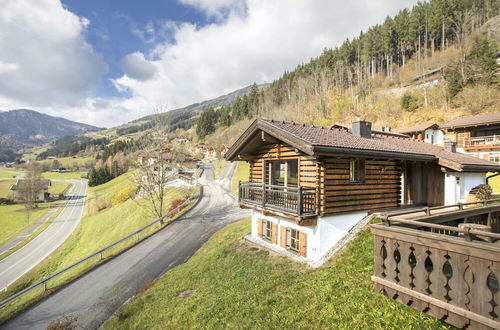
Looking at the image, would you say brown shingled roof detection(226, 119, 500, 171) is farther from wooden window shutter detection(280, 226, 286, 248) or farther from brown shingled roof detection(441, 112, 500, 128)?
brown shingled roof detection(441, 112, 500, 128)

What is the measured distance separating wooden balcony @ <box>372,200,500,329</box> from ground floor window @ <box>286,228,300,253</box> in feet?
18.7

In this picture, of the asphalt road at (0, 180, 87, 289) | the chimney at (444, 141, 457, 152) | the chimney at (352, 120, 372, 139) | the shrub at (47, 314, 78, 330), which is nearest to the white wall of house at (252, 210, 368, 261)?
the chimney at (352, 120, 372, 139)

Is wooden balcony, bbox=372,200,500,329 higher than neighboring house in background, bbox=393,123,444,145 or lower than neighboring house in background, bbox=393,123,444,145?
lower

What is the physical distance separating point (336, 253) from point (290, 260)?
207 cm

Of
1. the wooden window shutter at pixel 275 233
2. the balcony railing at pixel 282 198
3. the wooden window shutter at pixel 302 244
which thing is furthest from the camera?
the wooden window shutter at pixel 275 233

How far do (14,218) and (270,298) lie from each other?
70.8 m

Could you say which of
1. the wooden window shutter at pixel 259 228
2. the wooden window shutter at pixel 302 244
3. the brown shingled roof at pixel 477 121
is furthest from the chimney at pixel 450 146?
the brown shingled roof at pixel 477 121

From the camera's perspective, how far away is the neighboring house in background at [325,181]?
10398 millimetres

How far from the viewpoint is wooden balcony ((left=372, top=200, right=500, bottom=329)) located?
4082 mm

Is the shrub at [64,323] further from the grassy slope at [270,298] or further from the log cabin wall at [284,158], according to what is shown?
the log cabin wall at [284,158]

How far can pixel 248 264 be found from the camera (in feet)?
36.5

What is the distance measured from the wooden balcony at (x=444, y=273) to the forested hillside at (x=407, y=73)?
45.5 m

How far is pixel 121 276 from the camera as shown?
1424 cm

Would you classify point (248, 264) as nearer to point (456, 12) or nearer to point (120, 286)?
point (120, 286)
